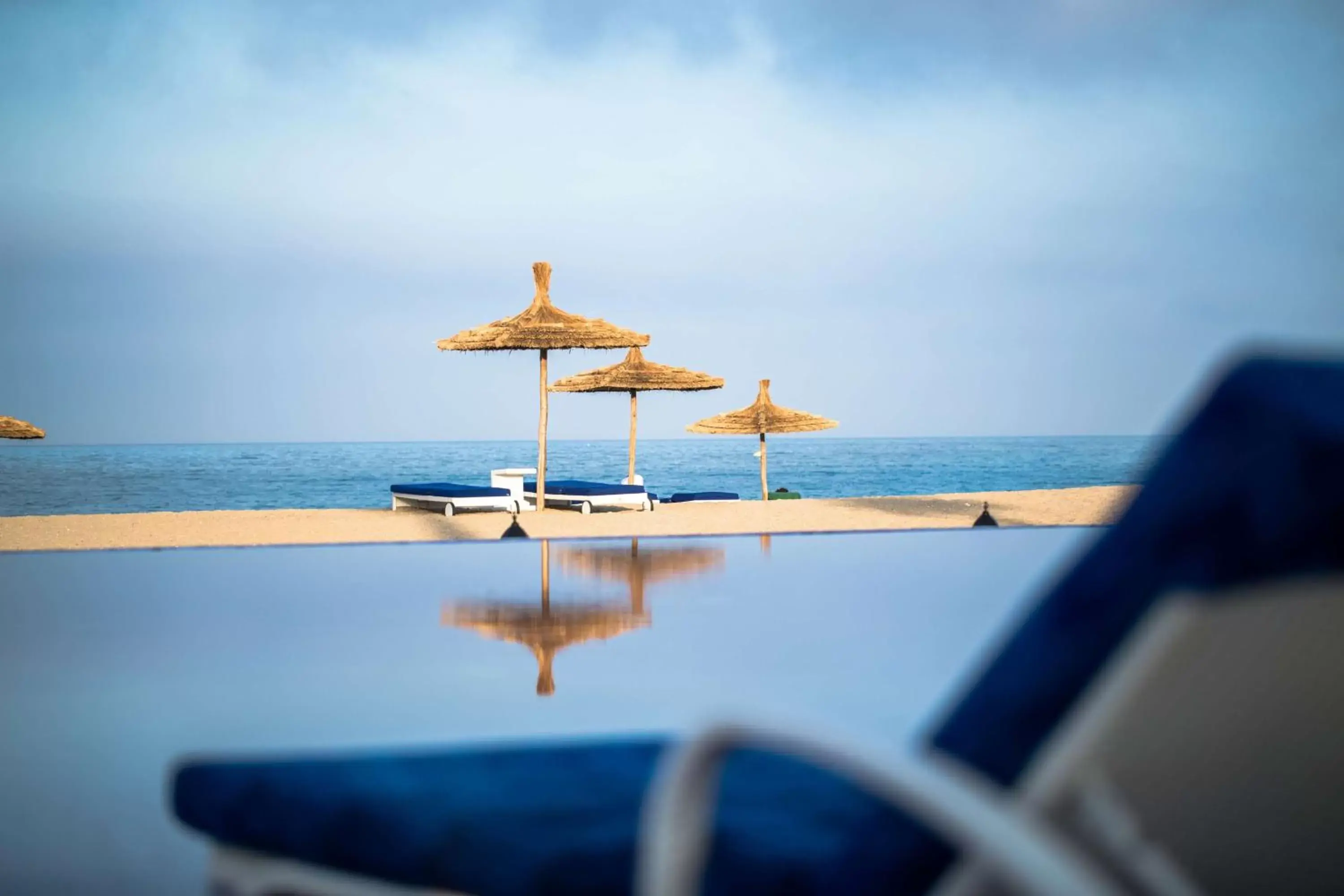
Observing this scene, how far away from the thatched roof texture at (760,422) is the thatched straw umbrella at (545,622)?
490 inches

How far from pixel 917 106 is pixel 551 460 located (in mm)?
15814

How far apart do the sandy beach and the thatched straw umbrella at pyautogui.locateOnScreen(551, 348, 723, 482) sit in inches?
54.1

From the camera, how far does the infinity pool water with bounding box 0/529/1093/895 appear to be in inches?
79.0

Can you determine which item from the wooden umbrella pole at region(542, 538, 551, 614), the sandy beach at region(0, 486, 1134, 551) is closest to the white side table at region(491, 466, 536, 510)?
the sandy beach at region(0, 486, 1134, 551)

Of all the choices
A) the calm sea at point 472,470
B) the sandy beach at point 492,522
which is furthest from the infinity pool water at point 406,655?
the calm sea at point 472,470

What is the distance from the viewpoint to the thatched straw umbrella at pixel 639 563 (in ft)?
14.5

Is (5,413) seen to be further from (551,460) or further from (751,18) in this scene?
(751,18)

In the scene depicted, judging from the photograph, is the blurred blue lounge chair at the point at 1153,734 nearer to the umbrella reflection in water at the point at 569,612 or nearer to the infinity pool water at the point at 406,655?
the infinity pool water at the point at 406,655

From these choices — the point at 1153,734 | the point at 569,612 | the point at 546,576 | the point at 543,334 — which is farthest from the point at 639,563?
the point at 543,334

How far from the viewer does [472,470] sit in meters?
34.5

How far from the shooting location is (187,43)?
30266 mm

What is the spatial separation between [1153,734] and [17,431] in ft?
47.8

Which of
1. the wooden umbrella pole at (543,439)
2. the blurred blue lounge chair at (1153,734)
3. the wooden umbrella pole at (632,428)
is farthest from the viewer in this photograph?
the wooden umbrella pole at (632,428)

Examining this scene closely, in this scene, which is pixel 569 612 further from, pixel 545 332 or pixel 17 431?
pixel 17 431
